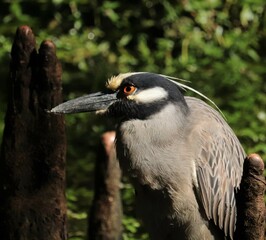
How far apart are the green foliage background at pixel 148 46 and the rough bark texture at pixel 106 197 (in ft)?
9.58

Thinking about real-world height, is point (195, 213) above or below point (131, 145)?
below

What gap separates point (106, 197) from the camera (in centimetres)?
489

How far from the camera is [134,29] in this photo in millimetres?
9711

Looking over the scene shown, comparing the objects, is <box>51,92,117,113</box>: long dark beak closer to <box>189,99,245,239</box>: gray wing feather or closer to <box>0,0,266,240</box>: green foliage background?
<box>189,99,245,239</box>: gray wing feather

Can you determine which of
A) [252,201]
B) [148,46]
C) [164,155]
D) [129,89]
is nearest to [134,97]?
[129,89]

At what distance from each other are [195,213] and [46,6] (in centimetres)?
524

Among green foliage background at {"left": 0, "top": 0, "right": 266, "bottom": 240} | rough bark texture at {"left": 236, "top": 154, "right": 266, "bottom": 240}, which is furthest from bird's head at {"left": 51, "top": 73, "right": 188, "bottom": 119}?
green foliage background at {"left": 0, "top": 0, "right": 266, "bottom": 240}

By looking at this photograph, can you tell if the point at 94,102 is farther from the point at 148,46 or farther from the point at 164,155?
the point at 148,46

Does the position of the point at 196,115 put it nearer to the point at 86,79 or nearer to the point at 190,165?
the point at 190,165

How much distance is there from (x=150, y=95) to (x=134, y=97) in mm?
80

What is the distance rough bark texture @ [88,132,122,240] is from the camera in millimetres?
4875

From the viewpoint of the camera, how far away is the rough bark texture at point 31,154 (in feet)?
14.8

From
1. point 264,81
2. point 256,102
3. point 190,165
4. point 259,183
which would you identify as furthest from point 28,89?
point 264,81

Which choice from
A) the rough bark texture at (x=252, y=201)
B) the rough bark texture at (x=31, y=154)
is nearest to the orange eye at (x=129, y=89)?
the rough bark texture at (x=31, y=154)
